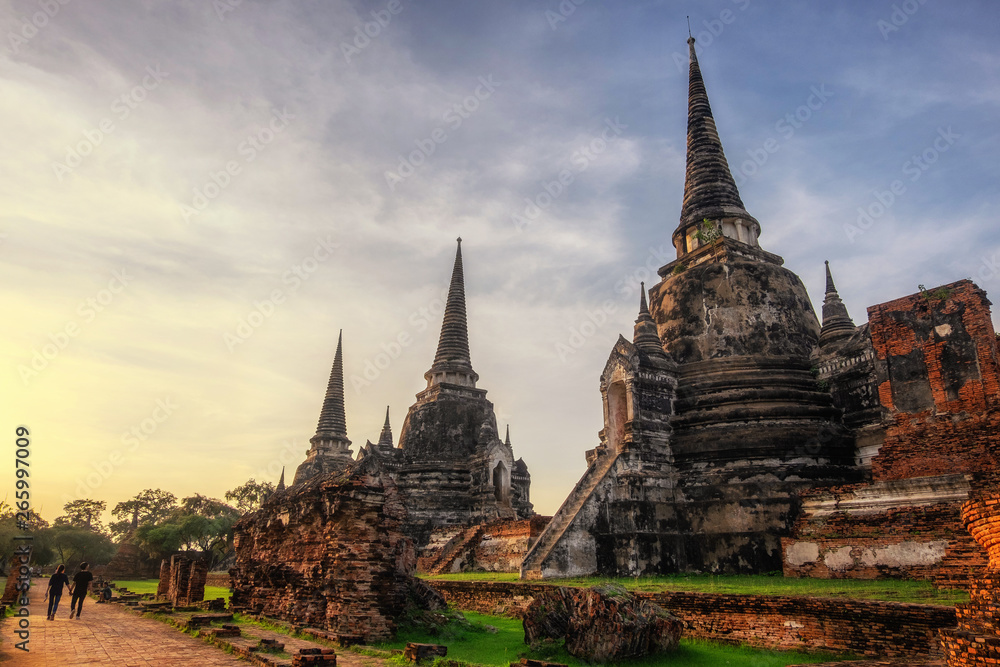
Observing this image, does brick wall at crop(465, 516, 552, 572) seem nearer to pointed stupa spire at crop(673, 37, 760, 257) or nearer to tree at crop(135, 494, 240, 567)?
pointed stupa spire at crop(673, 37, 760, 257)

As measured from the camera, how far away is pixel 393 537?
10.8 meters

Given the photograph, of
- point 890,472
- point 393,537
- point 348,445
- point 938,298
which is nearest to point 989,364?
point 938,298

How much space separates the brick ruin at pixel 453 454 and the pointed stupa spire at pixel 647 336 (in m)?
11.2

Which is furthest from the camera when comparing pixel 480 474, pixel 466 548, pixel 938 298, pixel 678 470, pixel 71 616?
pixel 480 474

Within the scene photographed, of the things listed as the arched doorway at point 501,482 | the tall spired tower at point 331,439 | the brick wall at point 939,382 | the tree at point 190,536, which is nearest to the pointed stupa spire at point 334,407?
the tall spired tower at point 331,439

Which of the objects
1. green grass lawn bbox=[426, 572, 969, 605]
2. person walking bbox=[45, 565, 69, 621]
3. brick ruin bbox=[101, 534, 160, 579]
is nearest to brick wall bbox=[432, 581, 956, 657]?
green grass lawn bbox=[426, 572, 969, 605]

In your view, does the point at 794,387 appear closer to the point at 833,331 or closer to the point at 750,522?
the point at 833,331

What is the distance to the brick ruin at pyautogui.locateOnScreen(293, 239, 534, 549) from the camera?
91.1 ft

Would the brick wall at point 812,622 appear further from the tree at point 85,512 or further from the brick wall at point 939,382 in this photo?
the tree at point 85,512

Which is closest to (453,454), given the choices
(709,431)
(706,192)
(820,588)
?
(709,431)

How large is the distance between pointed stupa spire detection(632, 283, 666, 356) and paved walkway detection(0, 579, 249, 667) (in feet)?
43.0

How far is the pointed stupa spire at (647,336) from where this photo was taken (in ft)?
61.6

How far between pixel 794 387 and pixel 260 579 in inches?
552

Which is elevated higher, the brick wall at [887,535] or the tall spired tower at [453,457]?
the tall spired tower at [453,457]
